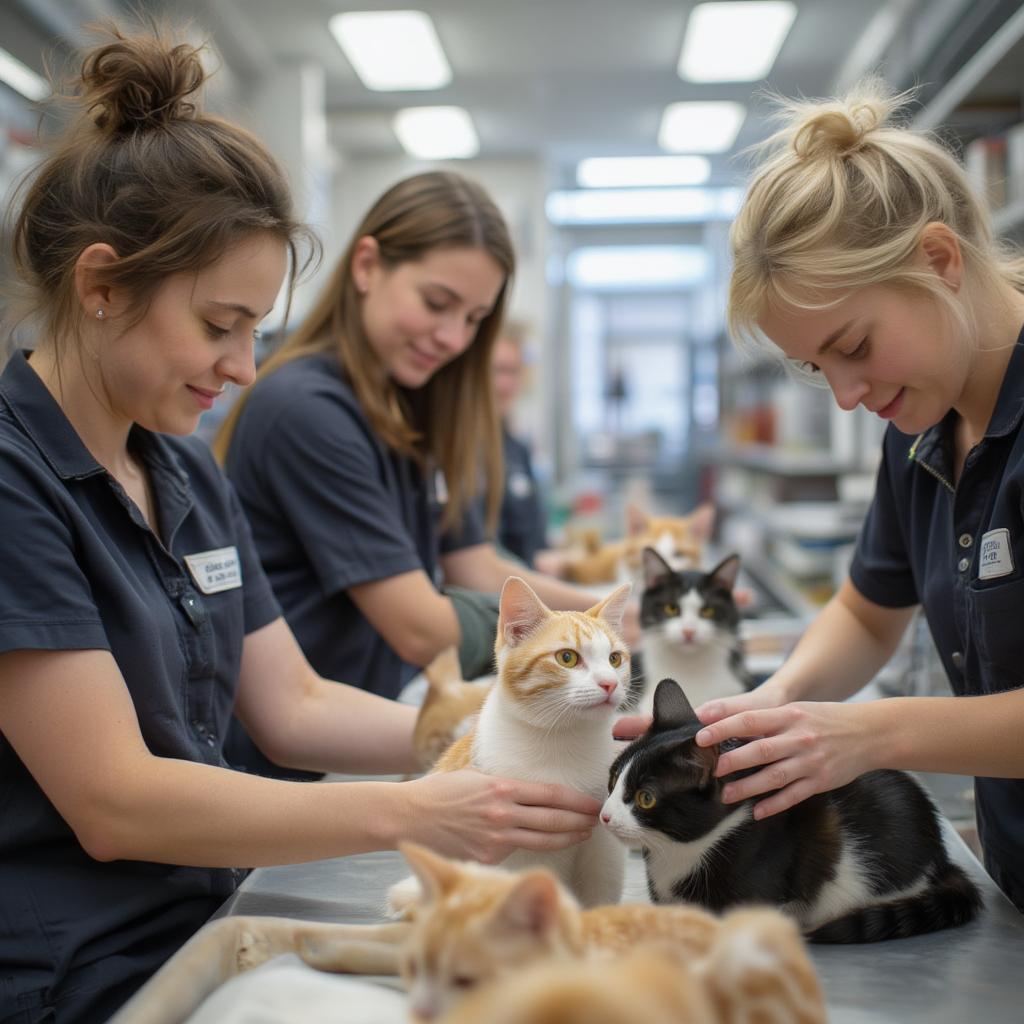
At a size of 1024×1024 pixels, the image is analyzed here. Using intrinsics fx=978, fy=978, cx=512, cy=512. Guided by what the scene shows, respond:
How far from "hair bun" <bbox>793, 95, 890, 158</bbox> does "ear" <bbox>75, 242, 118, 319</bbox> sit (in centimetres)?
82

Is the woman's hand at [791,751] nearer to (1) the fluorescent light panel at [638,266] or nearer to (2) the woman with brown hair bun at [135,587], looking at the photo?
(2) the woman with brown hair bun at [135,587]

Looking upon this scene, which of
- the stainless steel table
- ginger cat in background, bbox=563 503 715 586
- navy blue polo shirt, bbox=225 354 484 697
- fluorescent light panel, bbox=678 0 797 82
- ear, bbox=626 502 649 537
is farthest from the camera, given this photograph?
fluorescent light panel, bbox=678 0 797 82

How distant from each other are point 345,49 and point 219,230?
17.1ft

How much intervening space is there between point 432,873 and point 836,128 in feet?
3.25

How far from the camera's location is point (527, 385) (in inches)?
281

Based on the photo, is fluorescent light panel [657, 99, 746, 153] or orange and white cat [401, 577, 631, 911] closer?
orange and white cat [401, 577, 631, 911]

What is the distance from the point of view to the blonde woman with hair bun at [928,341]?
3.54ft

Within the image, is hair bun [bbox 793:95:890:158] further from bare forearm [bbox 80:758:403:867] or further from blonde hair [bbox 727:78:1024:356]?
bare forearm [bbox 80:758:403:867]

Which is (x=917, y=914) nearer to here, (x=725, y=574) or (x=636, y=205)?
(x=725, y=574)

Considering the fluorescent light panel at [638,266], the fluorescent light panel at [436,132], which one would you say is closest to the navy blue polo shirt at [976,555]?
the fluorescent light panel at [436,132]

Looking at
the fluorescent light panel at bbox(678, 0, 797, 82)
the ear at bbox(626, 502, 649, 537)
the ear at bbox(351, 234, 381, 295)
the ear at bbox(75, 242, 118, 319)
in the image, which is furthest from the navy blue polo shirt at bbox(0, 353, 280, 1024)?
the fluorescent light panel at bbox(678, 0, 797, 82)

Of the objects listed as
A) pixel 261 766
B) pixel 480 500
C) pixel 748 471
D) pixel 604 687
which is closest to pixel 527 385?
pixel 748 471

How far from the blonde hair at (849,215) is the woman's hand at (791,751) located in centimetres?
48

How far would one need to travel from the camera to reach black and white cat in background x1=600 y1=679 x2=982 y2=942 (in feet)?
3.02
